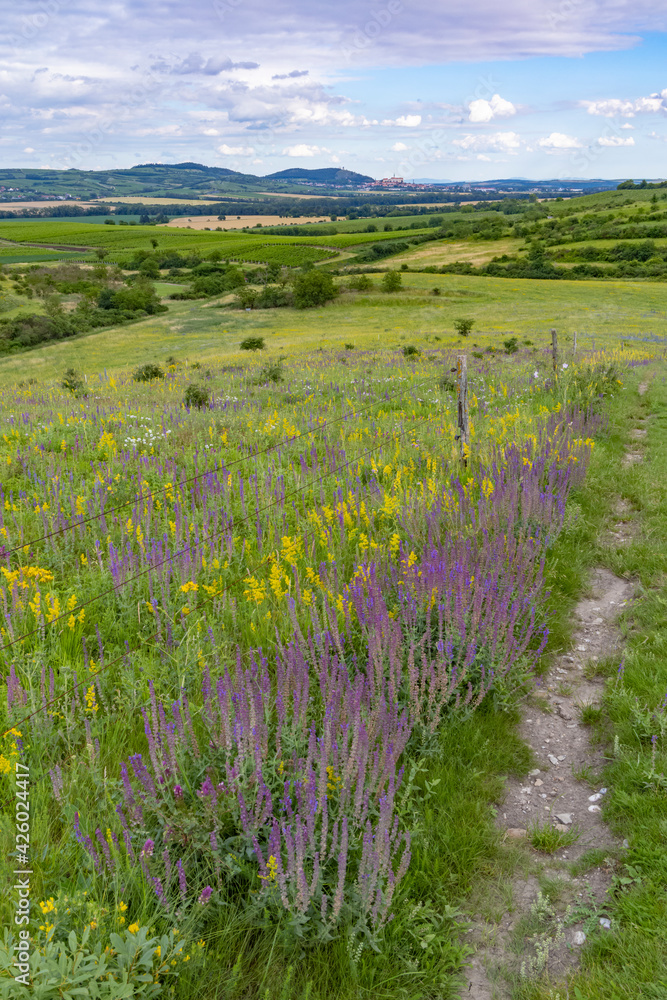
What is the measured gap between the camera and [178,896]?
2348 millimetres

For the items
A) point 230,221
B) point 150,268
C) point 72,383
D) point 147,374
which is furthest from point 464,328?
point 230,221

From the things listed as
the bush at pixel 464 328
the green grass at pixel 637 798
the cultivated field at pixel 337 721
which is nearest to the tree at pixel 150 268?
the bush at pixel 464 328

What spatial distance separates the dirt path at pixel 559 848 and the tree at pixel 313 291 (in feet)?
186

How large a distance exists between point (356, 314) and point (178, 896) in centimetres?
5167

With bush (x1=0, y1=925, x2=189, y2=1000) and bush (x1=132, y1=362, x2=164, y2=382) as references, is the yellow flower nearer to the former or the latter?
bush (x1=0, y1=925, x2=189, y2=1000)

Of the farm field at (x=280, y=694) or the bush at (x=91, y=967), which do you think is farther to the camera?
the farm field at (x=280, y=694)

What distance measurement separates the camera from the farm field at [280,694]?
240cm

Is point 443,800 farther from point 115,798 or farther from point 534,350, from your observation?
point 534,350

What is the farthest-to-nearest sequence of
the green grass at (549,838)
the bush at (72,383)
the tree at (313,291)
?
the tree at (313,291) → the bush at (72,383) → the green grass at (549,838)

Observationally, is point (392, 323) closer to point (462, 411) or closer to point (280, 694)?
point (462, 411)

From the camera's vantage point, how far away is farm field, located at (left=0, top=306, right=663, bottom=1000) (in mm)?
2396

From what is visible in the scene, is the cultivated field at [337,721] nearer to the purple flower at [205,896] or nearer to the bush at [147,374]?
the purple flower at [205,896]

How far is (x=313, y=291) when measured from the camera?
189ft

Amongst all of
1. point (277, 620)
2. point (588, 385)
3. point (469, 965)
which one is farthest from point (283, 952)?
point (588, 385)
